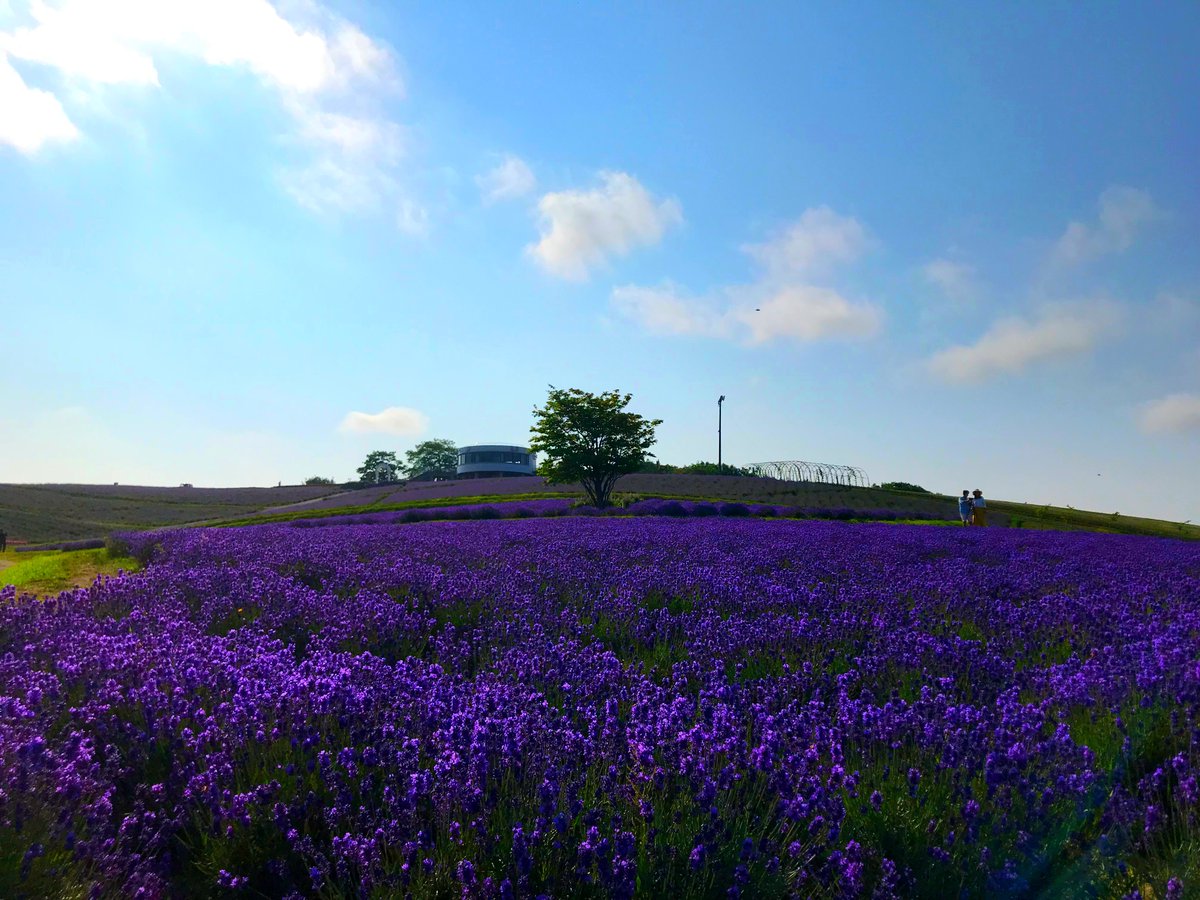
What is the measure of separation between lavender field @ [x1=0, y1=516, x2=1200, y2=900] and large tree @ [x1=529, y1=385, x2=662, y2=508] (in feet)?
66.9

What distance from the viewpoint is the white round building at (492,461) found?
2650 inches

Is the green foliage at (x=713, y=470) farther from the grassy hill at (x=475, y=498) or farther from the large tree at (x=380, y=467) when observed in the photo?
the large tree at (x=380, y=467)

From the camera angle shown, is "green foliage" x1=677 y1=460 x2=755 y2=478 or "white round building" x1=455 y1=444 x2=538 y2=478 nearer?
"green foliage" x1=677 y1=460 x2=755 y2=478

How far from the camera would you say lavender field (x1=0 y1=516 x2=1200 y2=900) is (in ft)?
8.06

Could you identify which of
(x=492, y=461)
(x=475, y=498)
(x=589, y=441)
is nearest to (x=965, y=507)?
(x=589, y=441)

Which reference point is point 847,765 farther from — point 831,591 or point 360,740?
point 831,591

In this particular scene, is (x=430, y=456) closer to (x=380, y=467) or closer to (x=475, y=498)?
(x=380, y=467)

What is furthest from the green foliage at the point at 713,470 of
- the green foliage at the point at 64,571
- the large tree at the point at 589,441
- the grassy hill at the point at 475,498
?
the green foliage at the point at 64,571

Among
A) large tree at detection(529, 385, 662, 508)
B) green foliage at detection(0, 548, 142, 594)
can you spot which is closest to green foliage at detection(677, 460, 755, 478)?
large tree at detection(529, 385, 662, 508)

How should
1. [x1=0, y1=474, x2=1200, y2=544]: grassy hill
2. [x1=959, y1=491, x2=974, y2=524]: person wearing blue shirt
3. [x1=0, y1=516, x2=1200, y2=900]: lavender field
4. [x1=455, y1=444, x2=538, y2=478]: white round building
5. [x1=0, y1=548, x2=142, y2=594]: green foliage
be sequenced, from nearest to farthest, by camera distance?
[x1=0, y1=516, x2=1200, y2=900]: lavender field → [x1=0, y1=548, x2=142, y2=594]: green foliage → [x1=959, y1=491, x2=974, y2=524]: person wearing blue shirt → [x1=0, y1=474, x2=1200, y2=544]: grassy hill → [x1=455, y1=444, x2=538, y2=478]: white round building

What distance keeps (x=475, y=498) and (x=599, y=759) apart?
92.3 feet

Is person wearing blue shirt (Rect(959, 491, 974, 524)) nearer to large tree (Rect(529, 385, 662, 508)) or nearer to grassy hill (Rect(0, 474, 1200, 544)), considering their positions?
grassy hill (Rect(0, 474, 1200, 544))

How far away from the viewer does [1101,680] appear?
393 cm

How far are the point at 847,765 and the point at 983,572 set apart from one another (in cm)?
611
